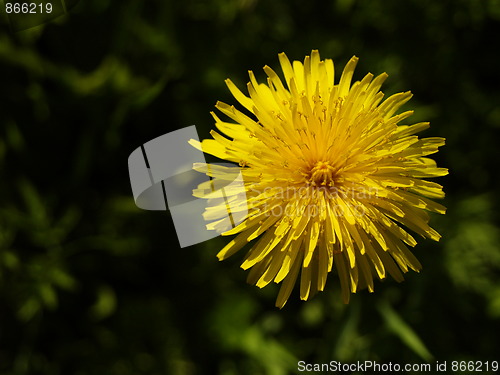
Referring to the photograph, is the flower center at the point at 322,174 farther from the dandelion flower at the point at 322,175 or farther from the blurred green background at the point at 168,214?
the blurred green background at the point at 168,214

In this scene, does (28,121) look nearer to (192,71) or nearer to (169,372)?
(192,71)

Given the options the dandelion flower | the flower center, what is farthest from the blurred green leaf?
the flower center

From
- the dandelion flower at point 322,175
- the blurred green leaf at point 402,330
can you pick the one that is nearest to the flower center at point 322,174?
the dandelion flower at point 322,175

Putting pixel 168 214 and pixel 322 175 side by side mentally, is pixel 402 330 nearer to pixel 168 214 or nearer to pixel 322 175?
pixel 322 175

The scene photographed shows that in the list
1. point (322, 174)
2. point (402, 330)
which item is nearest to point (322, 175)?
point (322, 174)

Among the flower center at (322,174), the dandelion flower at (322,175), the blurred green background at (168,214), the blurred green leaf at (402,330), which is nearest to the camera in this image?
the dandelion flower at (322,175)

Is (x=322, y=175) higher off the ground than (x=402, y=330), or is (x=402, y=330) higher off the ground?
(x=322, y=175)
